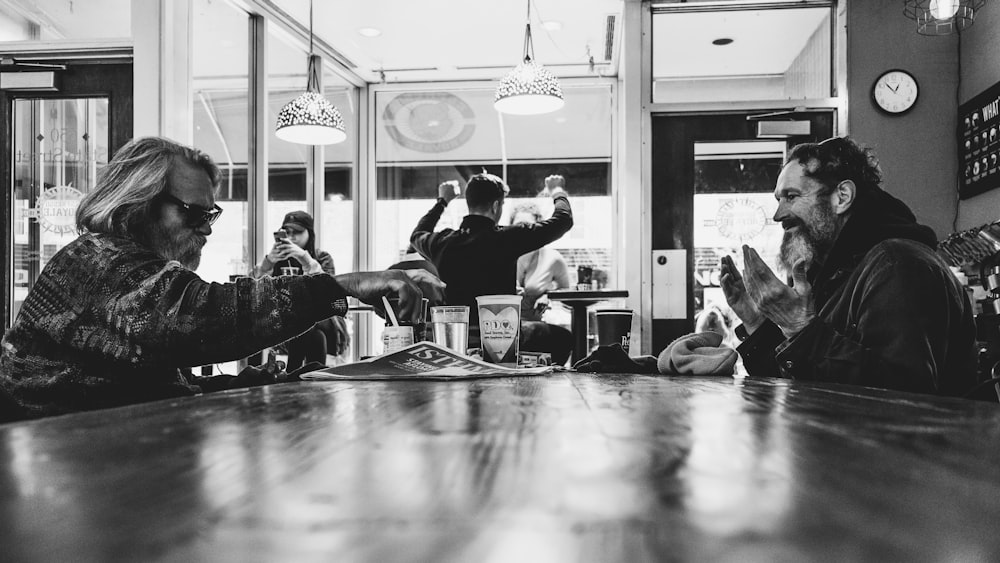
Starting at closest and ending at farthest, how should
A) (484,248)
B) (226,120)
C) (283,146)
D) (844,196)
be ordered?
(844,196), (484,248), (226,120), (283,146)

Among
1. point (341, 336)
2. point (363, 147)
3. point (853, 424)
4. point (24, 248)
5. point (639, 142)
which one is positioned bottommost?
point (341, 336)

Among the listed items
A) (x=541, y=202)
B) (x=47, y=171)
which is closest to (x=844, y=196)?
(x=47, y=171)

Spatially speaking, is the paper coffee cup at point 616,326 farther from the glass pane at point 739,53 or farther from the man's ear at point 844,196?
the glass pane at point 739,53

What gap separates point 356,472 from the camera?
0.32 metres

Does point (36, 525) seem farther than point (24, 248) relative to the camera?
No

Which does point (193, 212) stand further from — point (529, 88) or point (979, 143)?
point (979, 143)

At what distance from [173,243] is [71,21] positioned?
330cm

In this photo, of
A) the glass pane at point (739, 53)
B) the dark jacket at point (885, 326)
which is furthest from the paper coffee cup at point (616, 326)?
the glass pane at point (739, 53)

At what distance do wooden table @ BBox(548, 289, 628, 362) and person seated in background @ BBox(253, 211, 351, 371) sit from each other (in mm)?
1606

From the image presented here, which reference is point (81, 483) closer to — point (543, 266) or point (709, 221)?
point (709, 221)

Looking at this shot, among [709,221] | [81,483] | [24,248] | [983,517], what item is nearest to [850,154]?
[983,517]

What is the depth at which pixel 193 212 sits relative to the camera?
1617mm

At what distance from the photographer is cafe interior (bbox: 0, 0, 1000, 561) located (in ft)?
0.76

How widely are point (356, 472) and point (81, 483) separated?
11 cm
